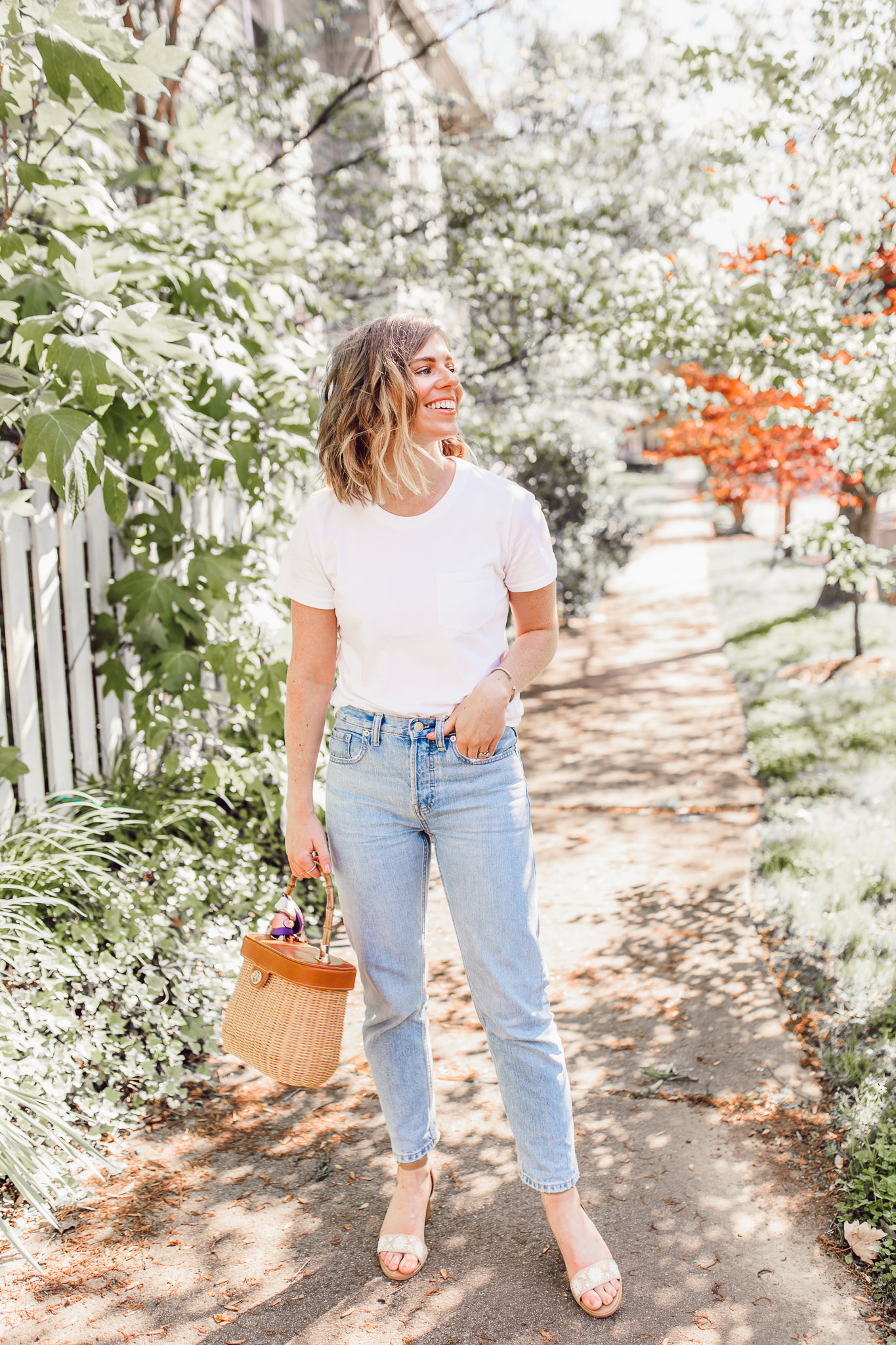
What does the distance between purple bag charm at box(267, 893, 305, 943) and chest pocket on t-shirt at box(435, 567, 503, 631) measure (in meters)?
0.73

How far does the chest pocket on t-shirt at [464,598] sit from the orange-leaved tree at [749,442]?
3129 millimetres

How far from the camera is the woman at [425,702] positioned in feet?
6.86

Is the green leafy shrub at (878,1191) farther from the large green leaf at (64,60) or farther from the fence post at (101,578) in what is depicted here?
the large green leaf at (64,60)

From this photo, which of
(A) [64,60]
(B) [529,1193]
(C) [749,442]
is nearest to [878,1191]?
(B) [529,1193]

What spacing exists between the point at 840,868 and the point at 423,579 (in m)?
2.92

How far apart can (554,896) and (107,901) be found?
208cm

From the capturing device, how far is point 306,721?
7.47 feet

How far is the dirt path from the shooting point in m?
2.18

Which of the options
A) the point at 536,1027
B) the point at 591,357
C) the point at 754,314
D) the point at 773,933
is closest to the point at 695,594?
the point at 591,357

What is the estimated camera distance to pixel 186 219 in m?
3.92

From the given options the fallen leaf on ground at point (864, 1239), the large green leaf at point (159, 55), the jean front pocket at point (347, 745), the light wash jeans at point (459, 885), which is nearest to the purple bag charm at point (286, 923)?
the light wash jeans at point (459, 885)

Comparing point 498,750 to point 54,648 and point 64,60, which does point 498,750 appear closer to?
point 64,60

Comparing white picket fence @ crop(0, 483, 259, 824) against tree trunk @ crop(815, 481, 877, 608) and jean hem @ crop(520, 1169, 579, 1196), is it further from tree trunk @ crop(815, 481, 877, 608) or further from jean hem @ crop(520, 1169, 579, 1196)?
tree trunk @ crop(815, 481, 877, 608)

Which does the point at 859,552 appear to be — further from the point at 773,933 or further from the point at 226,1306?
the point at 226,1306
